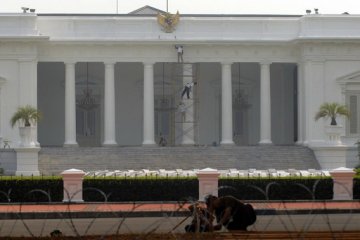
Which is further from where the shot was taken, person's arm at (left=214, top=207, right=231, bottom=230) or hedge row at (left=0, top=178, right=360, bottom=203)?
hedge row at (left=0, top=178, right=360, bottom=203)

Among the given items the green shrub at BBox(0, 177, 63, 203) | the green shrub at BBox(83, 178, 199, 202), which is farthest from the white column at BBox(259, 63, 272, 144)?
the green shrub at BBox(0, 177, 63, 203)

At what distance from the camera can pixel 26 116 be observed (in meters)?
55.5

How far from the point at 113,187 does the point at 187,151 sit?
1809 cm

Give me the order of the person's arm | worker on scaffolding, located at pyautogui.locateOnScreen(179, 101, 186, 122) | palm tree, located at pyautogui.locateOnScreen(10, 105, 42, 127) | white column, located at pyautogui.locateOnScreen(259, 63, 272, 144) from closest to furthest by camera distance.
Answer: the person's arm → palm tree, located at pyautogui.locateOnScreen(10, 105, 42, 127) → white column, located at pyautogui.locateOnScreen(259, 63, 272, 144) → worker on scaffolding, located at pyautogui.locateOnScreen(179, 101, 186, 122)

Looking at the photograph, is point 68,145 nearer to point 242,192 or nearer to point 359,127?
point 359,127

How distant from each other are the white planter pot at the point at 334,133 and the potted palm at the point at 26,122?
15.6 m

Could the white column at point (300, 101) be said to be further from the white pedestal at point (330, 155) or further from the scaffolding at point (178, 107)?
the scaffolding at point (178, 107)

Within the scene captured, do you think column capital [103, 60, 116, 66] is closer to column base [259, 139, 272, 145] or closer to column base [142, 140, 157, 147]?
column base [142, 140, 157, 147]

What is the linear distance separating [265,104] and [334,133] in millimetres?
5887

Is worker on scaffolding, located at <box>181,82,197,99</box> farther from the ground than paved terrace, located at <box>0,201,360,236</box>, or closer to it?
farther from the ground

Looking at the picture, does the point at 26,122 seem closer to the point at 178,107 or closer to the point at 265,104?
the point at 178,107

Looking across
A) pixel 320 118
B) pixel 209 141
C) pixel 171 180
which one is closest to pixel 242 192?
pixel 171 180

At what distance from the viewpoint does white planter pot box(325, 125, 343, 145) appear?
182 ft

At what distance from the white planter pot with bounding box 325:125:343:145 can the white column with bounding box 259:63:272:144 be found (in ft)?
15.4
